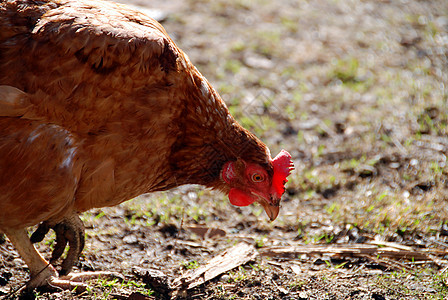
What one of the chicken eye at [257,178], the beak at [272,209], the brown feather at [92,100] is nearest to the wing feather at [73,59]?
the brown feather at [92,100]

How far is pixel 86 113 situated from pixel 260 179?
3.99ft

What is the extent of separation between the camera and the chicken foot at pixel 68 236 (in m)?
3.27

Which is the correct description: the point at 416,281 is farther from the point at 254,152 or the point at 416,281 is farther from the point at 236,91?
the point at 236,91

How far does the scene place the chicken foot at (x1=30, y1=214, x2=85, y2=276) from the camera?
3273 millimetres

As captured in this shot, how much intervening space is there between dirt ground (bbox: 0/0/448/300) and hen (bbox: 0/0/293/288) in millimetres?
715

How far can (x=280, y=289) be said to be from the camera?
3312 mm

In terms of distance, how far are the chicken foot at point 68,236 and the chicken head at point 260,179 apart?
3.30 feet

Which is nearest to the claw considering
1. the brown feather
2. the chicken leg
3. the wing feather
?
the chicken leg

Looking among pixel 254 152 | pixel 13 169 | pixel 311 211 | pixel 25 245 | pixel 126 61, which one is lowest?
pixel 311 211

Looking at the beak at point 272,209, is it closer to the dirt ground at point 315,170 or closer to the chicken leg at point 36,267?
the dirt ground at point 315,170

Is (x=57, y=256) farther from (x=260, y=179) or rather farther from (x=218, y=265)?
(x=260, y=179)

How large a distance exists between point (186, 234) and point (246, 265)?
1.98ft

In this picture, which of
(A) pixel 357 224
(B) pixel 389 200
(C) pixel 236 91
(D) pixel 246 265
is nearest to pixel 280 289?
(D) pixel 246 265

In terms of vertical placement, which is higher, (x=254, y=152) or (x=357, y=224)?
(x=254, y=152)
